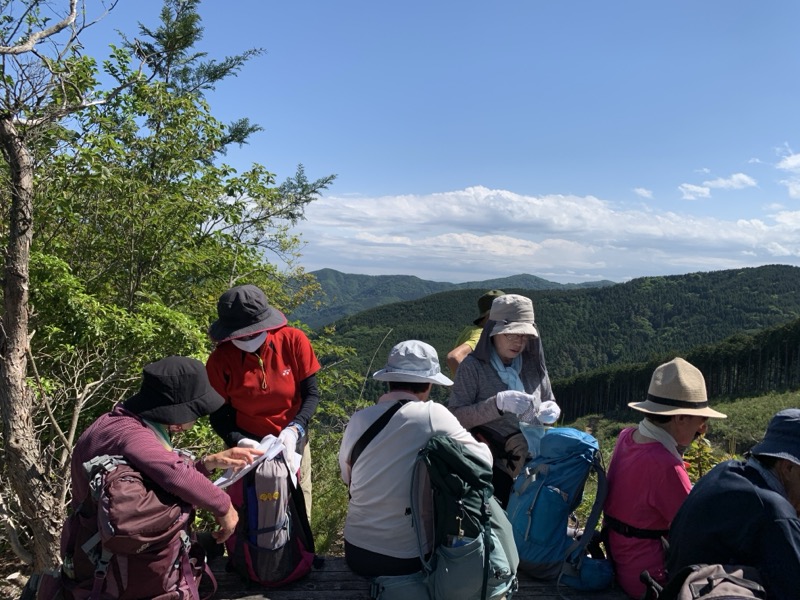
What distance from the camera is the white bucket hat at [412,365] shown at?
279cm

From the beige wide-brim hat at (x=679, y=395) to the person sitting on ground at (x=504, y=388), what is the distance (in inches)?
25.4

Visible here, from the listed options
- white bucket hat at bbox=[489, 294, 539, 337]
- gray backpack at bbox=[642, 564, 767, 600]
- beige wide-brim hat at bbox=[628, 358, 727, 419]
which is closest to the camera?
gray backpack at bbox=[642, 564, 767, 600]

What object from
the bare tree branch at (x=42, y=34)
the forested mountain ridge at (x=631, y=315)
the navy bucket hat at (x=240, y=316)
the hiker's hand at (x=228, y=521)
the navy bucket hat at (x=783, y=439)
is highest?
the bare tree branch at (x=42, y=34)

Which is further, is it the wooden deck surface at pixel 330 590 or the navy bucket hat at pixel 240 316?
the navy bucket hat at pixel 240 316

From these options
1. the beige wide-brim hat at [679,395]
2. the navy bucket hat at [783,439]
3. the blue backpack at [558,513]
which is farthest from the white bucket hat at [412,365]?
the navy bucket hat at [783,439]

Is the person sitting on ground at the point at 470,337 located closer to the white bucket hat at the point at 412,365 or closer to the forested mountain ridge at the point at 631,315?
the white bucket hat at the point at 412,365

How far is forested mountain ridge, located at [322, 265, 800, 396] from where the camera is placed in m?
145

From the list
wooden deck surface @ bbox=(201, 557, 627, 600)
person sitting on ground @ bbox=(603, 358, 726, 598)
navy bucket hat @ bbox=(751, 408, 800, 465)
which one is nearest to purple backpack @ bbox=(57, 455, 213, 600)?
wooden deck surface @ bbox=(201, 557, 627, 600)

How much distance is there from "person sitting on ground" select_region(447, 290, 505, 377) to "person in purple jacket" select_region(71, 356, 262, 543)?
2.27m

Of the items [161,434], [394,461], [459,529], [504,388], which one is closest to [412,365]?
[394,461]

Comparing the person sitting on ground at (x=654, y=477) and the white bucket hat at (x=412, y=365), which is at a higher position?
the white bucket hat at (x=412, y=365)

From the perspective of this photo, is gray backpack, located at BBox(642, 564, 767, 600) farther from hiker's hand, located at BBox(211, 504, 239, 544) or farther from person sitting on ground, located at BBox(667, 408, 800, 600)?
hiker's hand, located at BBox(211, 504, 239, 544)

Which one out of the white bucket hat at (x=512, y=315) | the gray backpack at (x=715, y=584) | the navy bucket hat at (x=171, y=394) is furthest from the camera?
the white bucket hat at (x=512, y=315)

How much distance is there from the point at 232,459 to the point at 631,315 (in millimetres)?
184467
